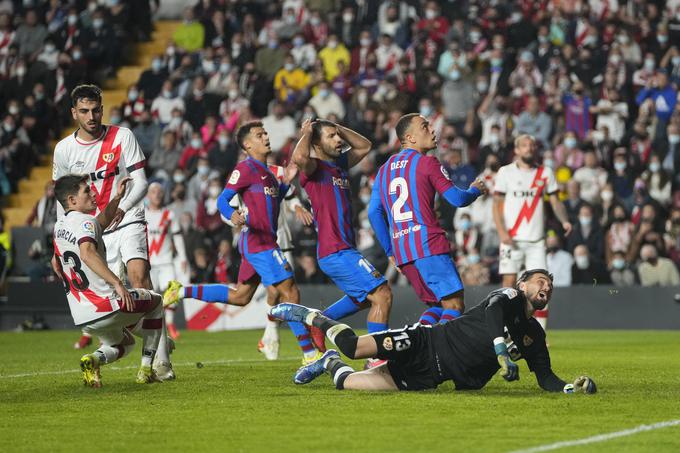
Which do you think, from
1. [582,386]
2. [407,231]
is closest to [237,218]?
[407,231]

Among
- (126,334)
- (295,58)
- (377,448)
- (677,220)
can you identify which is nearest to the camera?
(377,448)

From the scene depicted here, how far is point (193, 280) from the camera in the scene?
74.5 feet

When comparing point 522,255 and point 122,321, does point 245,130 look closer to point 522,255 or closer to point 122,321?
point 122,321

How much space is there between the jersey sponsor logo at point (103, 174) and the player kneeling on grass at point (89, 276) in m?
0.81

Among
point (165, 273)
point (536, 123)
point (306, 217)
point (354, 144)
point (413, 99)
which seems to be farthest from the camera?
point (413, 99)

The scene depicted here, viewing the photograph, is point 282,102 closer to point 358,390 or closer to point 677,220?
point 677,220

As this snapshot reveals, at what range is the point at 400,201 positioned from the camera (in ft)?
35.5

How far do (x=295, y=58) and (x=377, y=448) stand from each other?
68.5 feet

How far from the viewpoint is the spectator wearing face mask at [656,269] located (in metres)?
20.3

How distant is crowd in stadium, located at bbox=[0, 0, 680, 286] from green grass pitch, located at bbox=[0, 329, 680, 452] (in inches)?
346

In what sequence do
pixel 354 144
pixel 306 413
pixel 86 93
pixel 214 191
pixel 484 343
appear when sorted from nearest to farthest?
pixel 306 413 < pixel 484 343 < pixel 86 93 < pixel 354 144 < pixel 214 191

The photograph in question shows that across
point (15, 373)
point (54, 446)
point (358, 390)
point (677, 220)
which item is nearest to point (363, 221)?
point (677, 220)

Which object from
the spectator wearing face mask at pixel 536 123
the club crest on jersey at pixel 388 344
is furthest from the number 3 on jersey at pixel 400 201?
the spectator wearing face mask at pixel 536 123

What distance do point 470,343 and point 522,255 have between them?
681 centimetres
